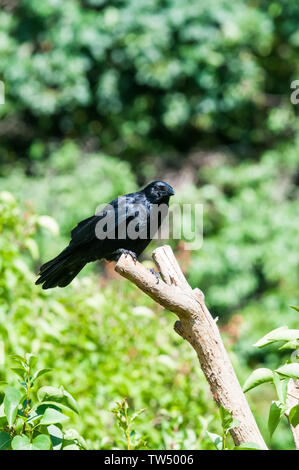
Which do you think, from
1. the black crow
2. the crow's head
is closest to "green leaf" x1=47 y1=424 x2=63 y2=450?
the black crow

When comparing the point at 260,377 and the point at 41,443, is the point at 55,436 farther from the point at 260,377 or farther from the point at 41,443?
the point at 260,377

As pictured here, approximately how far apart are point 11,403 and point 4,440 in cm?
10

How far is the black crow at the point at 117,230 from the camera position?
9.62 feet

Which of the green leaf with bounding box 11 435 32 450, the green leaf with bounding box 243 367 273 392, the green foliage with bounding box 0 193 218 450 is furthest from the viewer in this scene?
the green foliage with bounding box 0 193 218 450

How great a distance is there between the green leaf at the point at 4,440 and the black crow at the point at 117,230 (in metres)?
1.45

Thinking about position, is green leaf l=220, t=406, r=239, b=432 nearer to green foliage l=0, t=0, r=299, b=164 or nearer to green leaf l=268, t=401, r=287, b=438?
green leaf l=268, t=401, r=287, b=438

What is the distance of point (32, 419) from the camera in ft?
4.62

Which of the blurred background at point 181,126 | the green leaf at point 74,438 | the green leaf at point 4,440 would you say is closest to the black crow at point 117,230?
the green leaf at point 74,438

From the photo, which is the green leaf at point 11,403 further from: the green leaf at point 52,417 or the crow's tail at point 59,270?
the crow's tail at point 59,270

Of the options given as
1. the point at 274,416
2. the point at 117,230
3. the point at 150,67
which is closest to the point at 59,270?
the point at 117,230

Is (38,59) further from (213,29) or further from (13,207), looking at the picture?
(13,207)

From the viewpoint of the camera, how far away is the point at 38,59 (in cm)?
669

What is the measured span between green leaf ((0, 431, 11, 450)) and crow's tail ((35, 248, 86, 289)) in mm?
1342

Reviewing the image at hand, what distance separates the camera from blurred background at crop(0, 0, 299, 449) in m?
6.29
